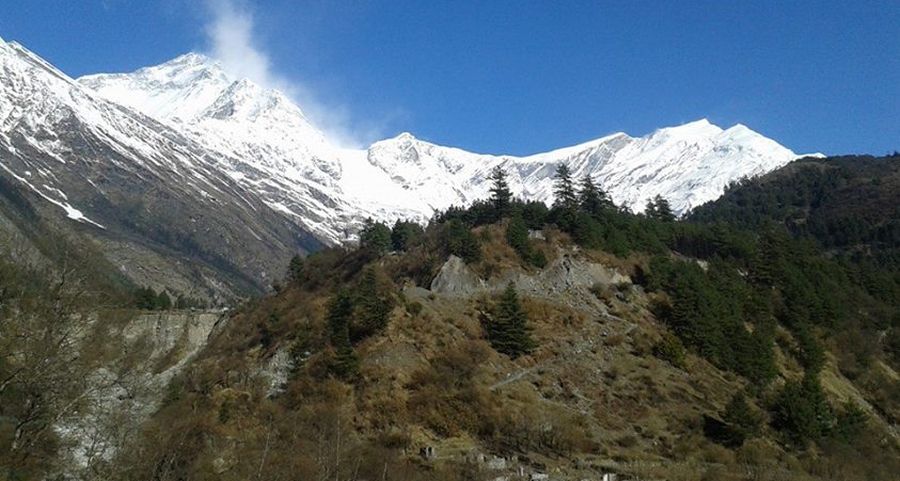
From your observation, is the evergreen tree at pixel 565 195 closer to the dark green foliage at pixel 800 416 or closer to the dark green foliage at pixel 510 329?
the dark green foliage at pixel 510 329

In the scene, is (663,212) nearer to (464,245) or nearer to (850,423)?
(464,245)

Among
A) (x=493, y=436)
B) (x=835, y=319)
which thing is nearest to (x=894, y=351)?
(x=835, y=319)

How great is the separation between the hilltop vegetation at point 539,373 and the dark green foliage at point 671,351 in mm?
141

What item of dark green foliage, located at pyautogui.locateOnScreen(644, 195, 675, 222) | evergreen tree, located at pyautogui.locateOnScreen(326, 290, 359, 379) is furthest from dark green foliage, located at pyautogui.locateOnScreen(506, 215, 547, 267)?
dark green foliage, located at pyautogui.locateOnScreen(644, 195, 675, 222)

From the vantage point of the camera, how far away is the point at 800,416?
145ft

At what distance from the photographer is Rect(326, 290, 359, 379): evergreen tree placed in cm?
4259

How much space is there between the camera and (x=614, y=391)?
4531cm

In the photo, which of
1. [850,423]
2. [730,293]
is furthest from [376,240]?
[850,423]

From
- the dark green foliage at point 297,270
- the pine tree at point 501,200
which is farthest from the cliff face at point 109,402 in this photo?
the pine tree at point 501,200

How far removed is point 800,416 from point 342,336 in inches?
1133

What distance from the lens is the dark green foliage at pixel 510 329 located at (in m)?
47.9

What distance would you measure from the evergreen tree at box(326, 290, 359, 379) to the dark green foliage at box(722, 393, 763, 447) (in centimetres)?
2200

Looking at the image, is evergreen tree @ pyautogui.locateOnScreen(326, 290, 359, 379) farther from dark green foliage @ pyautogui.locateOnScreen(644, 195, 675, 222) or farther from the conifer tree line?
dark green foliage @ pyautogui.locateOnScreen(644, 195, 675, 222)

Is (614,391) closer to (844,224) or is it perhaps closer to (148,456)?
(148,456)
